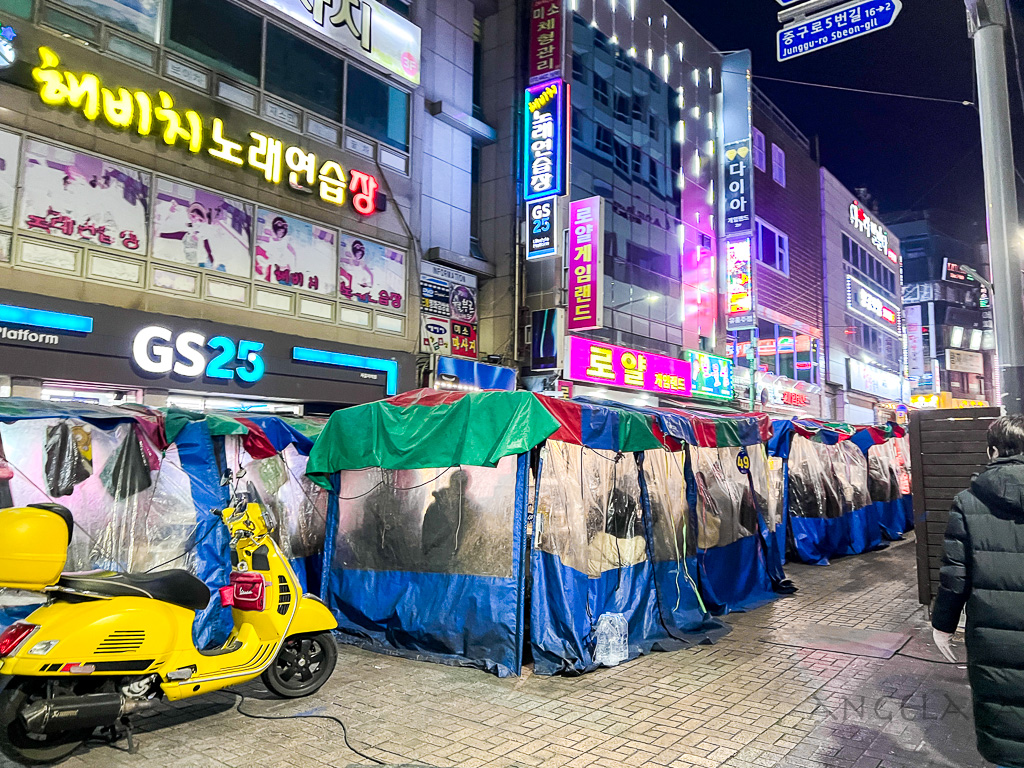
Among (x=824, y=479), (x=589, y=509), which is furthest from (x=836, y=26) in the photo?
(x=824, y=479)

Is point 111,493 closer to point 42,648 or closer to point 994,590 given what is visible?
point 42,648

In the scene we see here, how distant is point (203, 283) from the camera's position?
1353cm

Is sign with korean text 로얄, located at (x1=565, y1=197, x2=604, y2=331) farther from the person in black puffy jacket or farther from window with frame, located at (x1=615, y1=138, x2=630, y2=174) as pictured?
the person in black puffy jacket

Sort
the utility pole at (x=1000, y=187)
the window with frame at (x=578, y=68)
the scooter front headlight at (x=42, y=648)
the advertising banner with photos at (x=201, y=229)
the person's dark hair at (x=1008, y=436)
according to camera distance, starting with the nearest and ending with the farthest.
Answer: the person's dark hair at (x=1008, y=436) < the scooter front headlight at (x=42, y=648) < the utility pole at (x=1000, y=187) < the advertising banner with photos at (x=201, y=229) < the window with frame at (x=578, y=68)

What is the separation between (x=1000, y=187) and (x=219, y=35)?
13869 mm

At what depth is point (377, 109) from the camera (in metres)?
17.3

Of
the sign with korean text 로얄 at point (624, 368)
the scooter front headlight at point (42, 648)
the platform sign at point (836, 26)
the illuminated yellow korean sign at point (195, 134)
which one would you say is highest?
the illuminated yellow korean sign at point (195, 134)

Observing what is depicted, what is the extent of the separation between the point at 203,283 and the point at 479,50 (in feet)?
40.8

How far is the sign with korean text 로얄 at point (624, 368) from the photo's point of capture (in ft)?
70.2

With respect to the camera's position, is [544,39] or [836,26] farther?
[544,39]

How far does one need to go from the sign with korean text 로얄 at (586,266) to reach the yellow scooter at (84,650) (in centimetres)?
1488

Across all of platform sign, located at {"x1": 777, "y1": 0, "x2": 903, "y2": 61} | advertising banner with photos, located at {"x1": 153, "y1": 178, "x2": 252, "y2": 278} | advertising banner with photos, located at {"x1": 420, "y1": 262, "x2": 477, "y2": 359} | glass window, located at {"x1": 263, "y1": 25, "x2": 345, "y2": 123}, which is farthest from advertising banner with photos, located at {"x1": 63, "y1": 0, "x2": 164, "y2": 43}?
platform sign, located at {"x1": 777, "y1": 0, "x2": 903, "y2": 61}

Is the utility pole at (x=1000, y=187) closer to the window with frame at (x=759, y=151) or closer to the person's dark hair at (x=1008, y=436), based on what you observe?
the person's dark hair at (x=1008, y=436)

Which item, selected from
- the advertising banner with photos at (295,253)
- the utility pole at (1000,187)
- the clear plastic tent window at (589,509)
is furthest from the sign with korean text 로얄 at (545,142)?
the clear plastic tent window at (589,509)
